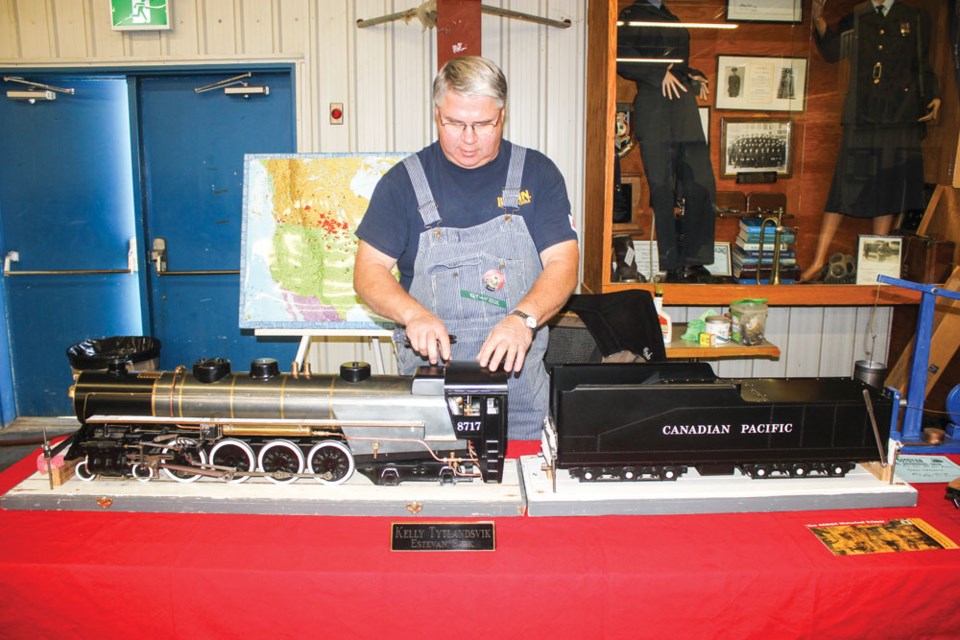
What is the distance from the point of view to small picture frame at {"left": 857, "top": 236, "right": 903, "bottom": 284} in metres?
4.45

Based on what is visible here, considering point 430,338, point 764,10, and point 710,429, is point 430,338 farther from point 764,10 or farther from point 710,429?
point 764,10

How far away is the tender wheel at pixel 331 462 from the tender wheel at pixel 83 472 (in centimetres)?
60

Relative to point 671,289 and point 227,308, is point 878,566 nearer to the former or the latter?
point 671,289

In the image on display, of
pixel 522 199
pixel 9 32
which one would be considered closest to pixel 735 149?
pixel 522 199

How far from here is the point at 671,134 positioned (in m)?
4.33

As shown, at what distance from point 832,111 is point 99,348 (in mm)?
5164

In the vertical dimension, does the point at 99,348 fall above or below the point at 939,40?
below

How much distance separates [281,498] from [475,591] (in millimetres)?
581

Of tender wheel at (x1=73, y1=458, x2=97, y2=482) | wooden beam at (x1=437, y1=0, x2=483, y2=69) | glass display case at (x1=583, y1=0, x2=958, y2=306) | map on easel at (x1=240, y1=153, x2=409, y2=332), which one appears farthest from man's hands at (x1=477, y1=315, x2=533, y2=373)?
wooden beam at (x1=437, y1=0, x2=483, y2=69)

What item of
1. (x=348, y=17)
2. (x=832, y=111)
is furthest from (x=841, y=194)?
(x=348, y=17)

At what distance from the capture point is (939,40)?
4.28m

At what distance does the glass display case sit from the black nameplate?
285 centimetres

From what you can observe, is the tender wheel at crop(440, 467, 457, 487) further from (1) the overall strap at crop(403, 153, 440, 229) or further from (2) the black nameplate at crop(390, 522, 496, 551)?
(1) the overall strap at crop(403, 153, 440, 229)

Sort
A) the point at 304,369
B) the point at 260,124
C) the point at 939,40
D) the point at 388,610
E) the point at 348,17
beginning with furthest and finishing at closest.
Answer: the point at 260,124
the point at 348,17
the point at 939,40
the point at 304,369
the point at 388,610
